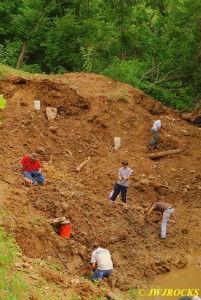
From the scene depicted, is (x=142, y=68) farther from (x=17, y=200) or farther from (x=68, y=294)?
(x=68, y=294)

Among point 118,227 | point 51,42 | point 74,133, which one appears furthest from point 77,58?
point 118,227

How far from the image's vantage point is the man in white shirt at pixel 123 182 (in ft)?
40.1

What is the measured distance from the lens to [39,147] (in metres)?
A: 14.3

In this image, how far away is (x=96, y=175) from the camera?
14.1 meters

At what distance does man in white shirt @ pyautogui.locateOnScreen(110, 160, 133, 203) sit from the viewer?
12.2 m

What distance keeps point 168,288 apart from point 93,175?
4.67 m

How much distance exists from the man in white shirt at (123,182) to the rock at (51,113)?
4226 millimetres

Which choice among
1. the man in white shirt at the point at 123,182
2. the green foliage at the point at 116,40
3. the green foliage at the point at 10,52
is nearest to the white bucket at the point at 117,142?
the man in white shirt at the point at 123,182

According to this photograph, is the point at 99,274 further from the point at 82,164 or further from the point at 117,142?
the point at 117,142

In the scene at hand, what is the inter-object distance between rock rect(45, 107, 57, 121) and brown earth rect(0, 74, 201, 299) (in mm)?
157

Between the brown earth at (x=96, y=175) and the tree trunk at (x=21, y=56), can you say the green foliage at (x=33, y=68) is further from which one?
the brown earth at (x=96, y=175)

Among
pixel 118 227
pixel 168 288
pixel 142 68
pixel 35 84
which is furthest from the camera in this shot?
pixel 142 68

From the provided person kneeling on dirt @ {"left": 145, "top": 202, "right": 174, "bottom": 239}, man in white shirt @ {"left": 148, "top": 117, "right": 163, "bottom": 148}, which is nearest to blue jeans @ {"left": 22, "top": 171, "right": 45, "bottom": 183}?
person kneeling on dirt @ {"left": 145, "top": 202, "right": 174, "bottom": 239}

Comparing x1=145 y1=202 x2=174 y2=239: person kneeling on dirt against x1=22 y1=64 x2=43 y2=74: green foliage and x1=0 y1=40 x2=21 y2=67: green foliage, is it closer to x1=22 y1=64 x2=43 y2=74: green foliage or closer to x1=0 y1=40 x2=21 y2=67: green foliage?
x1=22 y1=64 x2=43 y2=74: green foliage
